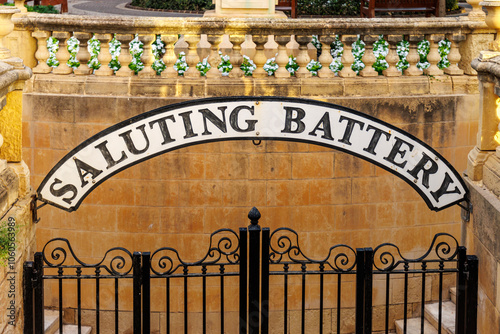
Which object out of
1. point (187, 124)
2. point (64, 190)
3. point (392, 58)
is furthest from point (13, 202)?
point (392, 58)

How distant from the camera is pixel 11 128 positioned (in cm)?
676

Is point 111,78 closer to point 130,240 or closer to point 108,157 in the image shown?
point 130,240

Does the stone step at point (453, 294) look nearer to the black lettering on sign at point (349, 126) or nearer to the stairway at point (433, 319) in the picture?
the stairway at point (433, 319)

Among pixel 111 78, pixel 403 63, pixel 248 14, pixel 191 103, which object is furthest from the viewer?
pixel 248 14

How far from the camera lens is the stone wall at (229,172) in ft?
31.7

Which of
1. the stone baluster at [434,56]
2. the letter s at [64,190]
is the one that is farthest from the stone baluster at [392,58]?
the letter s at [64,190]

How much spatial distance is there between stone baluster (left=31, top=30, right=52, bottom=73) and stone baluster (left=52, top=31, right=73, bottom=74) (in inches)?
4.2

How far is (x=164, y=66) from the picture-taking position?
10.0 metres

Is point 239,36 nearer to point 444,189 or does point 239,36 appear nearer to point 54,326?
point 444,189

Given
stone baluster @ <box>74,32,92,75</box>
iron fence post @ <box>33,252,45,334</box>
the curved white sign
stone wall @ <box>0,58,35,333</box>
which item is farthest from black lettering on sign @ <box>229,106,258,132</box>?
stone baluster @ <box>74,32,92,75</box>

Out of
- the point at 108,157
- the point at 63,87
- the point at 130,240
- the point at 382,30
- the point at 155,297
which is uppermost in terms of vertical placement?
the point at 382,30

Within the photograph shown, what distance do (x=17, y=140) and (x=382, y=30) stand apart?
457 cm

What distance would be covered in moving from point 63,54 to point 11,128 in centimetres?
310

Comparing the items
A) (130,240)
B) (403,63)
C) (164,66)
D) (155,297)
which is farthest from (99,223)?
(403,63)
